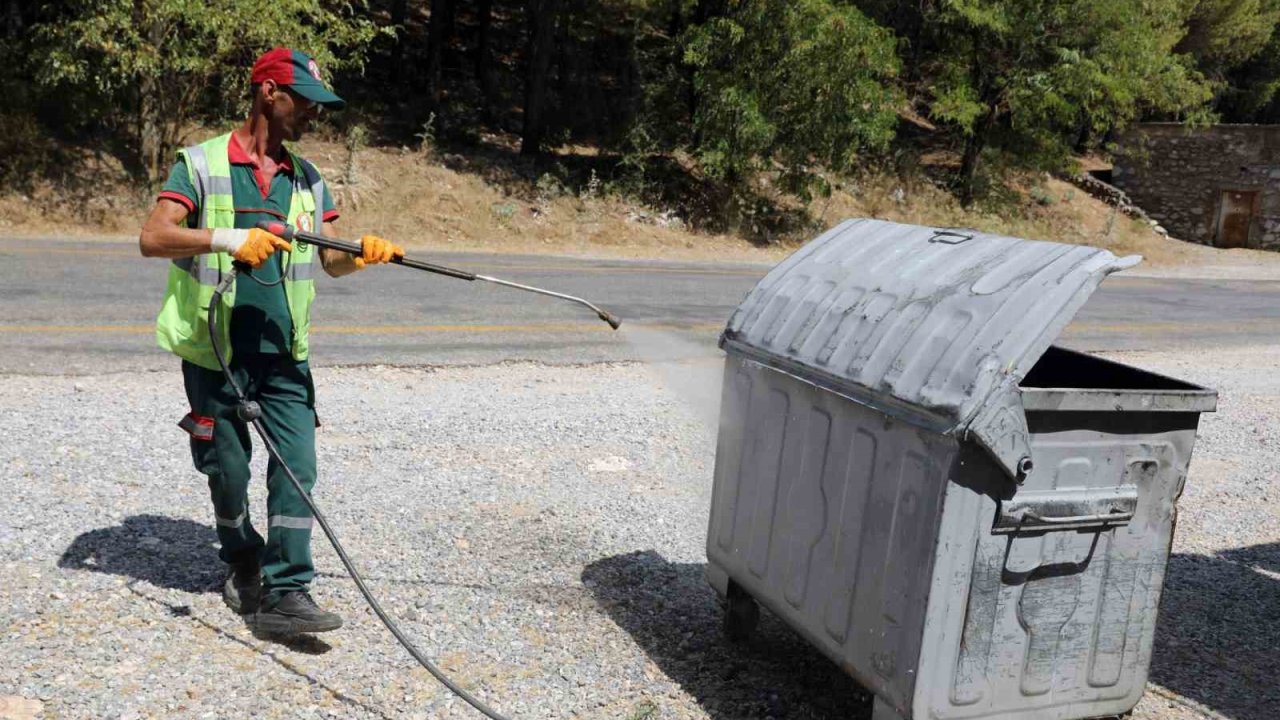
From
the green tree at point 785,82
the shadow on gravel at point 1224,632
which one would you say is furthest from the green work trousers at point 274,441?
the green tree at point 785,82

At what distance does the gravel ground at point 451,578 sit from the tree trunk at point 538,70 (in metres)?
16.6

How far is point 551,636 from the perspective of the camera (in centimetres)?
399

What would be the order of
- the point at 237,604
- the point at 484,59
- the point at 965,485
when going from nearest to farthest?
the point at 965,485, the point at 237,604, the point at 484,59

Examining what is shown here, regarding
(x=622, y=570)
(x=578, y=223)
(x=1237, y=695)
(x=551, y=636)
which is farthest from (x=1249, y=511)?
(x=578, y=223)

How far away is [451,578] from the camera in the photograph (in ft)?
14.4

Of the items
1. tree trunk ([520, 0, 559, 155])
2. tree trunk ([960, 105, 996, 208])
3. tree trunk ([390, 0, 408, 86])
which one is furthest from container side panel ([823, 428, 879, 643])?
tree trunk ([960, 105, 996, 208])

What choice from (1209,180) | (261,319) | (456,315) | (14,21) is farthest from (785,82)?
(261,319)

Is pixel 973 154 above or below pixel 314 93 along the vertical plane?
above

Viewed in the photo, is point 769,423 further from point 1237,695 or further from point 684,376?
point 684,376

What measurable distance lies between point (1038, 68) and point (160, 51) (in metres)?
19.7

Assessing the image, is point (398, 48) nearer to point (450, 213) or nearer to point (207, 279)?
point (450, 213)

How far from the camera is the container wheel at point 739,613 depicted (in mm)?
4027

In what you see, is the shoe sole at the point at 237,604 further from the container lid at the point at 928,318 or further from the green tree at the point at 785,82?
the green tree at the point at 785,82

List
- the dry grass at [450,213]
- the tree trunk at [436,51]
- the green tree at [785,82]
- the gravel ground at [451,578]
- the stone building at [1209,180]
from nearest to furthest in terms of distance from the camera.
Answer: the gravel ground at [451,578] → the dry grass at [450,213] → the green tree at [785,82] → the tree trunk at [436,51] → the stone building at [1209,180]
